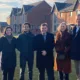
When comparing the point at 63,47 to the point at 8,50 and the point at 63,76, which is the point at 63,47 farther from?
the point at 8,50

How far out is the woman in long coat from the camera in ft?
27.1

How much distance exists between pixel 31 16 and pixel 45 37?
6052 centimetres

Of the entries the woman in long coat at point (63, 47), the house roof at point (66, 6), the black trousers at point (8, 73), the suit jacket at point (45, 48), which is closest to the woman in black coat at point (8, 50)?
the black trousers at point (8, 73)

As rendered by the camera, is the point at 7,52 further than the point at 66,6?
No

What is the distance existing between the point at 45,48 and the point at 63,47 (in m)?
0.60

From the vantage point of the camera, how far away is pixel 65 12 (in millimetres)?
58344

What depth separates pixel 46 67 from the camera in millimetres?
8680

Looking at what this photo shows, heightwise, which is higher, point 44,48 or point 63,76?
point 44,48

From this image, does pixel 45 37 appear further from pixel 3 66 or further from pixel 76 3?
pixel 76 3

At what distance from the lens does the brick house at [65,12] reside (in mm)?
55000

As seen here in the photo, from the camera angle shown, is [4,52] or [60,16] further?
[60,16]

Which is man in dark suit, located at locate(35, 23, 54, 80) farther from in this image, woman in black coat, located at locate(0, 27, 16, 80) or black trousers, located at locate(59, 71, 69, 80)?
woman in black coat, located at locate(0, 27, 16, 80)

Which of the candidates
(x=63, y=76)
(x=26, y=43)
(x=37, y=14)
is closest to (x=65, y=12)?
(x=37, y=14)

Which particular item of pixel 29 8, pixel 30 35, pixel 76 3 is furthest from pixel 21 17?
pixel 30 35
